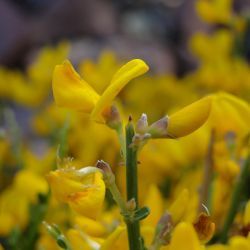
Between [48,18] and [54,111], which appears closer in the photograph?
[54,111]

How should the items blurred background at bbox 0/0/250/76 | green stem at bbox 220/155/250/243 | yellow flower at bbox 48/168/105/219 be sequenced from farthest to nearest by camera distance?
blurred background at bbox 0/0/250/76 < green stem at bbox 220/155/250/243 < yellow flower at bbox 48/168/105/219

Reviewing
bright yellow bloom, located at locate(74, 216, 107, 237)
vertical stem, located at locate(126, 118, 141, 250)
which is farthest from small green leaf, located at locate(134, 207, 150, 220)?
bright yellow bloom, located at locate(74, 216, 107, 237)

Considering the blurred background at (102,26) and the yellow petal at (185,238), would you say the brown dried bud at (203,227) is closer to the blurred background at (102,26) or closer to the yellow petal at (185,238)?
the yellow petal at (185,238)

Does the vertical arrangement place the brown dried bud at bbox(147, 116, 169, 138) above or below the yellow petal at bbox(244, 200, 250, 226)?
above

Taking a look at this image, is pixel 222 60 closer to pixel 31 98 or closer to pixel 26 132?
pixel 31 98

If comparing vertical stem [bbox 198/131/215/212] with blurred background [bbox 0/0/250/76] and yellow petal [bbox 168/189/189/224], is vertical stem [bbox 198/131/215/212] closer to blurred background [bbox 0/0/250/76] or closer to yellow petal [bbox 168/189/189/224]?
yellow petal [bbox 168/189/189/224]

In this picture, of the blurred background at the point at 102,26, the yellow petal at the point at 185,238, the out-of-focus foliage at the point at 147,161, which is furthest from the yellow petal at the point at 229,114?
the blurred background at the point at 102,26

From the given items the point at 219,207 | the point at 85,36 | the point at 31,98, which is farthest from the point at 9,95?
the point at 85,36

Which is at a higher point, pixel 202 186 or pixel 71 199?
pixel 71 199
